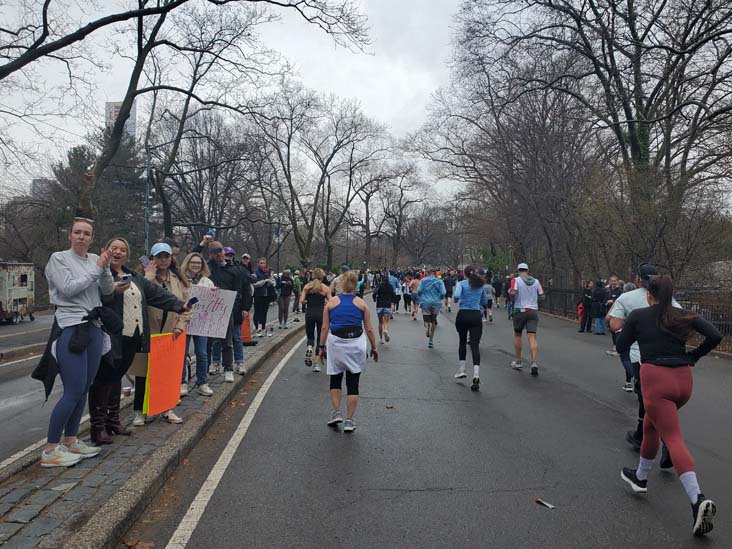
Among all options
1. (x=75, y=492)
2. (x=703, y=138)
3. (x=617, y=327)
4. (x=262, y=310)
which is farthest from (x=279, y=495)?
(x=703, y=138)

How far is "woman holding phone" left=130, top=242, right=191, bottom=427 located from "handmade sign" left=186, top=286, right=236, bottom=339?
0.65 meters

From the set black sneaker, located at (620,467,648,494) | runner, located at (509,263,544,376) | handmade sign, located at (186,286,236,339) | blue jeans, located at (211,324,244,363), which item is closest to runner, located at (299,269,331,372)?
blue jeans, located at (211,324,244,363)

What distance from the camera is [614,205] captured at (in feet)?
64.6

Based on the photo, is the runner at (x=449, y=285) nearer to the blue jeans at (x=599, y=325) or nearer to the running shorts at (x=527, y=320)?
the blue jeans at (x=599, y=325)

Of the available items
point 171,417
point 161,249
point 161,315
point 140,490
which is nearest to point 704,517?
point 140,490

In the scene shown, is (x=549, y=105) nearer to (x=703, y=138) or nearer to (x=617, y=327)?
(x=703, y=138)

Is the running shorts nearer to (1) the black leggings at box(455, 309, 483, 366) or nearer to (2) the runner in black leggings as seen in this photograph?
(2) the runner in black leggings

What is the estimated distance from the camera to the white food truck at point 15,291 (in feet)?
74.0

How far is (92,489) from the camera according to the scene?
4.38m

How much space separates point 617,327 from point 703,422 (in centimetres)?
264

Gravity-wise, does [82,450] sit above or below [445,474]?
above

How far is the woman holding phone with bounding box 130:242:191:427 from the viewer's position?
20.2 ft

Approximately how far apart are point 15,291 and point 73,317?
21747 millimetres

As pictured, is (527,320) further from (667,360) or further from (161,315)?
(161,315)
